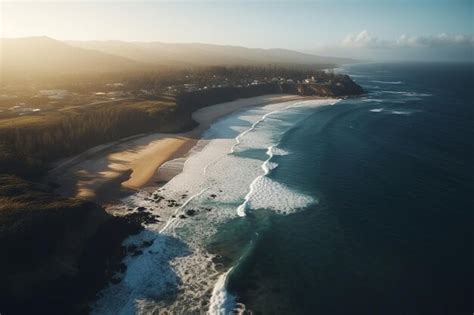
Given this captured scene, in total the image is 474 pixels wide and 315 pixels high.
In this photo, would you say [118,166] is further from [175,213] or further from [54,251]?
[54,251]

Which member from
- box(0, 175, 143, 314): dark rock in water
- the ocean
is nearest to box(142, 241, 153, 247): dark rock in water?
the ocean

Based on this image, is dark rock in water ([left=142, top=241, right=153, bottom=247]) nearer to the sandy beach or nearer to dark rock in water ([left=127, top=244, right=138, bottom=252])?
dark rock in water ([left=127, top=244, right=138, bottom=252])

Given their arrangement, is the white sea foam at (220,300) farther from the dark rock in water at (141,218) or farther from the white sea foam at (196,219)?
the dark rock in water at (141,218)

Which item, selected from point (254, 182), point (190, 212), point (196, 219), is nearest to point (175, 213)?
point (190, 212)

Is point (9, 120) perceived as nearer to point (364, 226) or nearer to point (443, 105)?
point (364, 226)

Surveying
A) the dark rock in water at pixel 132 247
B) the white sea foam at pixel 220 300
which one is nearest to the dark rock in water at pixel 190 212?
the dark rock in water at pixel 132 247

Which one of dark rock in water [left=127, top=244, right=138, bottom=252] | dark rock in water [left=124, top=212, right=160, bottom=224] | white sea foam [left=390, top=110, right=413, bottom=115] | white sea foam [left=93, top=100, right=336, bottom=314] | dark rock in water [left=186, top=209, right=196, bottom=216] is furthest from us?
white sea foam [left=390, top=110, right=413, bottom=115]

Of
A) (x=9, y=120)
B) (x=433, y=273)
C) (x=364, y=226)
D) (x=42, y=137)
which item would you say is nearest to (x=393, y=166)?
(x=364, y=226)
